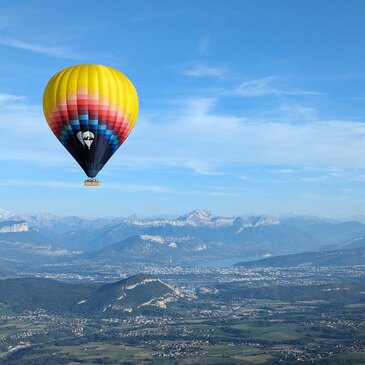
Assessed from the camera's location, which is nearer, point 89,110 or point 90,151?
point 89,110

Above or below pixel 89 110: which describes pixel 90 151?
below

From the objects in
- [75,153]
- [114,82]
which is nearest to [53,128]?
[75,153]

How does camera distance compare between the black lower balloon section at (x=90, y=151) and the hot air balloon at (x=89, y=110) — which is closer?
the hot air balloon at (x=89, y=110)

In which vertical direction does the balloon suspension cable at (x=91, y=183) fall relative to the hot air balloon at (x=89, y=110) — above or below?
below

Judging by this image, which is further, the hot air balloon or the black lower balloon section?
the black lower balloon section

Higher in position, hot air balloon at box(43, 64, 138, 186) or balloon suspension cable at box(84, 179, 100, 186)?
hot air balloon at box(43, 64, 138, 186)

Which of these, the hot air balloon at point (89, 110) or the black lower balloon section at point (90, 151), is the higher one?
the hot air balloon at point (89, 110)
